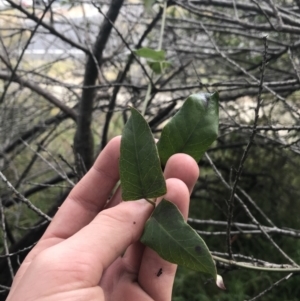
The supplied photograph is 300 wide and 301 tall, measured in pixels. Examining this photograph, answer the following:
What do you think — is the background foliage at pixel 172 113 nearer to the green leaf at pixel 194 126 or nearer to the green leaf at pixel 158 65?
the green leaf at pixel 158 65

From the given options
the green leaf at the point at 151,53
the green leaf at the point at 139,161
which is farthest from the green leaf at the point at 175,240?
the green leaf at the point at 151,53

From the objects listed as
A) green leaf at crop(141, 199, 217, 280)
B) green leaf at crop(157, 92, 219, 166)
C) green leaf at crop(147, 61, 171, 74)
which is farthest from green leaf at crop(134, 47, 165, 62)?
green leaf at crop(141, 199, 217, 280)

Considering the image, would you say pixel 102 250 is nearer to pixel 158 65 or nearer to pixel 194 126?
pixel 194 126

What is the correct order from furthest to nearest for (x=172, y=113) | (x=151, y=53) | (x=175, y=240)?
1. (x=172, y=113)
2. (x=151, y=53)
3. (x=175, y=240)

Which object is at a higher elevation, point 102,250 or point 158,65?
point 158,65

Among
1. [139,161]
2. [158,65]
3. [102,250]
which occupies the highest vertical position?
[158,65]

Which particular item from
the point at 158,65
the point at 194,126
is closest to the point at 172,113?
the point at 158,65

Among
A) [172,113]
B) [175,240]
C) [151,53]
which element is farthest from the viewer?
[172,113]
